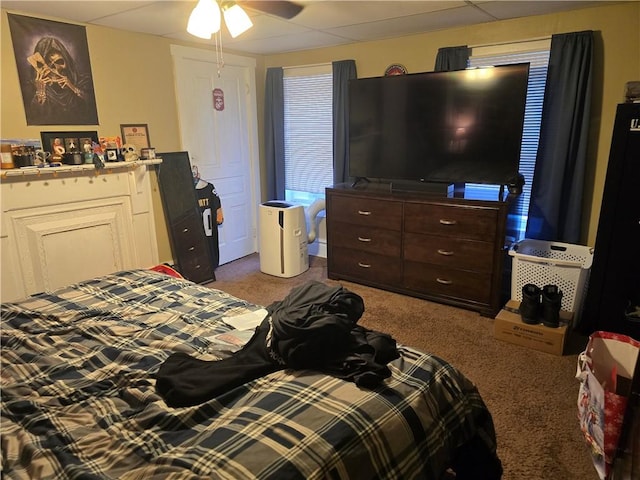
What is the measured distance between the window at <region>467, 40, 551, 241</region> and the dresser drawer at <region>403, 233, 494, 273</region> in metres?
0.51

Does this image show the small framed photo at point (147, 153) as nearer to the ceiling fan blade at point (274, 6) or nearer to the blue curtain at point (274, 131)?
the blue curtain at point (274, 131)

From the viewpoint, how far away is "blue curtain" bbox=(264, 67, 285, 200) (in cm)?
458

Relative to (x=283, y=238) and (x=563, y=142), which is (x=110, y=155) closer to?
(x=283, y=238)

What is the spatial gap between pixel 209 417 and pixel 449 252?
251 centimetres

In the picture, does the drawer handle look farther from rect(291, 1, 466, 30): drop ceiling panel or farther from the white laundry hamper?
rect(291, 1, 466, 30): drop ceiling panel

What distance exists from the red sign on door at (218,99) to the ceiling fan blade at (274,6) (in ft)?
6.27

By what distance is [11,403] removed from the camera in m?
1.32

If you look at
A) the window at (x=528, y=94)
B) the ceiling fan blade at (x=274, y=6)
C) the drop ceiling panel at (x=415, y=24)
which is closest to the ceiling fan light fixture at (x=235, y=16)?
the ceiling fan blade at (x=274, y=6)

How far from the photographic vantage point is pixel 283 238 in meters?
4.10

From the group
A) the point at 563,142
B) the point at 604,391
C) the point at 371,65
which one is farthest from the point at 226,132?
the point at 604,391

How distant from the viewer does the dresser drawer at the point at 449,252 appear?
319cm

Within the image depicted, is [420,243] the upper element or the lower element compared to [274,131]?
lower

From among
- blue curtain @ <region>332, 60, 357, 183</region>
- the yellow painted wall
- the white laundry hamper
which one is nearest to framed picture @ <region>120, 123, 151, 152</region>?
the yellow painted wall

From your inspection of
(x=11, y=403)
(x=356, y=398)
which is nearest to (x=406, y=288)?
(x=356, y=398)
